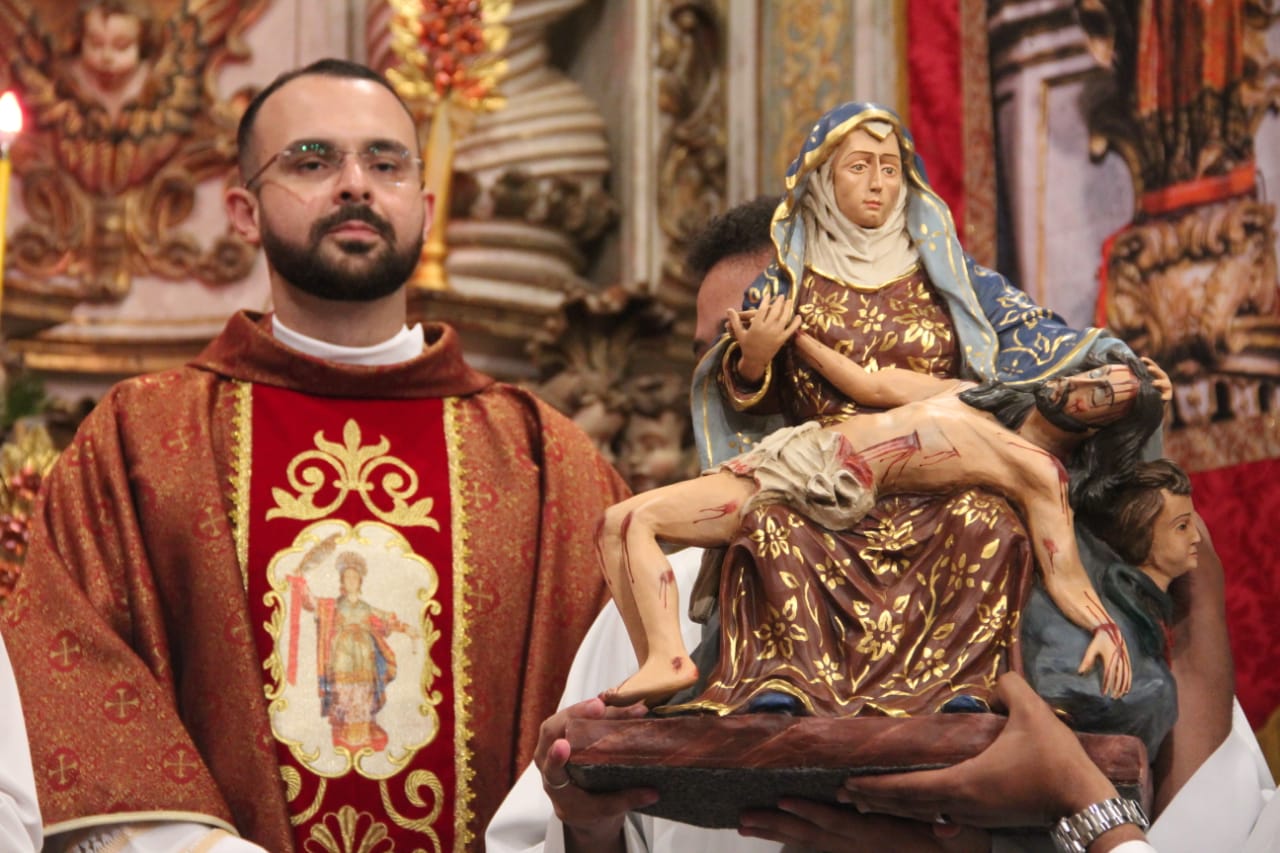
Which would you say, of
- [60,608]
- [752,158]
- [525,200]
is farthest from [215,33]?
[60,608]

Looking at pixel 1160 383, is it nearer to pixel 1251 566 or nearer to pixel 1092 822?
pixel 1092 822

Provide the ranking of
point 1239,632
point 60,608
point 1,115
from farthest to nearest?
point 1239,632, point 1,115, point 60,608

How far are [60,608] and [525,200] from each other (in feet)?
9.76

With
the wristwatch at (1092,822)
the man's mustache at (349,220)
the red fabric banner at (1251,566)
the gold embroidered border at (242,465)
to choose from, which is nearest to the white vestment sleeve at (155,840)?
the gold embroidered border at (242,465)

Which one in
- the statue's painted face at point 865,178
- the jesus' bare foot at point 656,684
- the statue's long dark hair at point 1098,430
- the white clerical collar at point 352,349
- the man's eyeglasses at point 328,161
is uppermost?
the man's eyeglasses at point 328,161

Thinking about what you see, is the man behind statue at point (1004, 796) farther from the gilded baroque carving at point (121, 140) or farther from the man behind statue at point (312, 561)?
the gilded baroque carving at point (121, 140)

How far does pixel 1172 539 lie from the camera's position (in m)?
3.19

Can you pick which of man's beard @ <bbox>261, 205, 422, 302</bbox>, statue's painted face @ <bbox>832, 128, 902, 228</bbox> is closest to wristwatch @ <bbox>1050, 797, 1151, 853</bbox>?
statue's painted face @ <bbox>832, 128, 902, 228</bbox>

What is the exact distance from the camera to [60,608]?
3.98 m

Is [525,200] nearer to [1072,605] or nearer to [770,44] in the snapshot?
[770,44]

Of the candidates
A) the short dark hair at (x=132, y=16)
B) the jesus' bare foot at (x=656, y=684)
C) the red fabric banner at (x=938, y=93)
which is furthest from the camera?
the short dark hair at (x=132, y=16)

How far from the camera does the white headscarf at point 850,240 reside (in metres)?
3.36

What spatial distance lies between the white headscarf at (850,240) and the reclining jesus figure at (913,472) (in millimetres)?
180

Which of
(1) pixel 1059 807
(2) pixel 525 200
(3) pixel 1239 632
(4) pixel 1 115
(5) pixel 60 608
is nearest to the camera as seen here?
(1) pixel 1059 807
